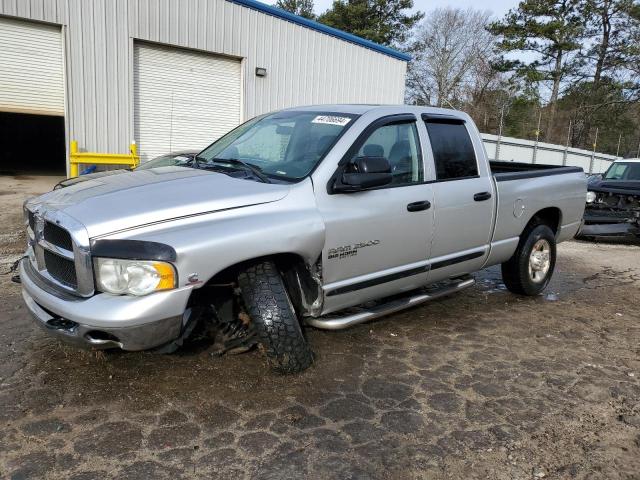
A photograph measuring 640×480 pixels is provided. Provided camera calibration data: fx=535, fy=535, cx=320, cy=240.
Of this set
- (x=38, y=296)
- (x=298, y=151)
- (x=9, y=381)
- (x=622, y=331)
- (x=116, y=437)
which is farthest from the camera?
(x=622, y=331)

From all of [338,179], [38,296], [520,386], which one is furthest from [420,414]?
[38,296]

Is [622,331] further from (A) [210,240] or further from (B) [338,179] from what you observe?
(A) [210,240]

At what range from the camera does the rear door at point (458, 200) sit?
4.43 metres

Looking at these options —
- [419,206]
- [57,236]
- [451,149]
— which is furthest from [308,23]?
[57,236]

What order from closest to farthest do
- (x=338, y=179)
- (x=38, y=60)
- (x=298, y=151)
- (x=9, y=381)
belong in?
1. (x=9, y=381)
2. (x=338, y=179)
3. (x=298, y=151)
4. (x=38, y=60)

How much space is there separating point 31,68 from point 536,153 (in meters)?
24.0

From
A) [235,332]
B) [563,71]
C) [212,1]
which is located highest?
[563,71]

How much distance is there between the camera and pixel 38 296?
3232mm

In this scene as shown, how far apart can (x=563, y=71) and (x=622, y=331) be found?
3856 cm

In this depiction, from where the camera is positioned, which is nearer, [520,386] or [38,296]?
[38,296]

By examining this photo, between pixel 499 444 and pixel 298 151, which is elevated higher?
pixel 298 151

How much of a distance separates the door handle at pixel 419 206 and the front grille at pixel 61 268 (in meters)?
2.36

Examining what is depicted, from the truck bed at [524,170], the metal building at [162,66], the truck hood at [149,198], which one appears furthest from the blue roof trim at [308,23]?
the truck hood at [149,198]

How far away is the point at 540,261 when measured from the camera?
19.1 ft
